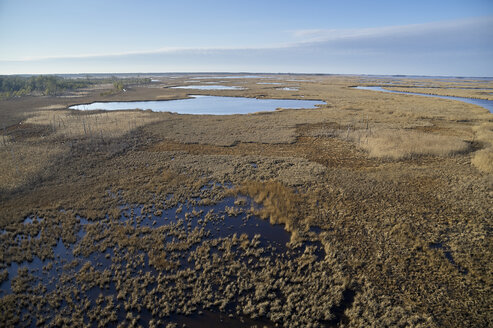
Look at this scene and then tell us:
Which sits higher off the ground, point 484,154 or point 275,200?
point 484,154

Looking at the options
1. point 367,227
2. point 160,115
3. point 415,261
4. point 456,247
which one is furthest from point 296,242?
point 160,115

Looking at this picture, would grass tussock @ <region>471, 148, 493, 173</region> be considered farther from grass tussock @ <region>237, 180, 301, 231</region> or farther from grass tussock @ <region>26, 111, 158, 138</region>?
grass tussock @ <region>26, 111, 158, 138</region>

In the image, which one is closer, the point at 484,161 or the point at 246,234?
the point at 246,234

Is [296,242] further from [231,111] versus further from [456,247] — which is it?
[231,111]

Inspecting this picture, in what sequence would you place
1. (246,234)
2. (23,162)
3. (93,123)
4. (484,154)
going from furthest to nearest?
1. (93,123)
2. (484,154)
3. (23,162)
4. (246,234)

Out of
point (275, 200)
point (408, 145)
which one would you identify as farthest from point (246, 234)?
point (408, 145)

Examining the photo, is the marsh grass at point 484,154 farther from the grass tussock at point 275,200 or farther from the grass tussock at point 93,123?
the grass tussock at point 93,123

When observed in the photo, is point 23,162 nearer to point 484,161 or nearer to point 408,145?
point 408,145

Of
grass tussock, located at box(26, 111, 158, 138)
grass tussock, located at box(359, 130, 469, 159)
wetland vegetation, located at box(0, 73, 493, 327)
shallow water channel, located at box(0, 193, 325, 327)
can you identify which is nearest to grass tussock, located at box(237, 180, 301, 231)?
wetland vegetation, located at box(0, 73, 493, 327)
